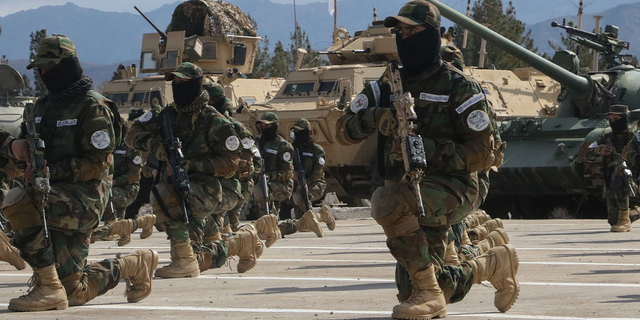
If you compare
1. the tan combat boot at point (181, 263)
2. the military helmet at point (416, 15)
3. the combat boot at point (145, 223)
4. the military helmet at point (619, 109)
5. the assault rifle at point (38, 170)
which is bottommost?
the combat boot at point (145, 223)

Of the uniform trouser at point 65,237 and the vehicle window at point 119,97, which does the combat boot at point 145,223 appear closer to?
the uniform trouser at point 65,237

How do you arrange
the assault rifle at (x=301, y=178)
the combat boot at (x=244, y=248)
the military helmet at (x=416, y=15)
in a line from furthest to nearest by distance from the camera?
1. the assault rifle at (x=301, y=178)
2. the combat boot at (x=244, y=248)
3. the military helmet at (x=416, y=15)

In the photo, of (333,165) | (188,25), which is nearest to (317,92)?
(333,165)

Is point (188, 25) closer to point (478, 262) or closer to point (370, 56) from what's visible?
point (370, 56)

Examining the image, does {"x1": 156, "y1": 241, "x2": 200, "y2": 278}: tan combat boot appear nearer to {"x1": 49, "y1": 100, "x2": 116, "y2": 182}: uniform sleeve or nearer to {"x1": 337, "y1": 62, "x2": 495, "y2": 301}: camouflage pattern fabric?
{"x1": 49, "y1": 100, "x2": 116, "y2": 182}: uniform sleeve

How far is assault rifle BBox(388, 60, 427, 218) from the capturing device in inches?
260

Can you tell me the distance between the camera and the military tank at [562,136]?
20500 millimetres

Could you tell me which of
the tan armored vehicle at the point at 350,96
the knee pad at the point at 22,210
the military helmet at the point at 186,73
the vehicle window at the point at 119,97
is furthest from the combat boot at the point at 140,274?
the vehicle window at the point at 119,97

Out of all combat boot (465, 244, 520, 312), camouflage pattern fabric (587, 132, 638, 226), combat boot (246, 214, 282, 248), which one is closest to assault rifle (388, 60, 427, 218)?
combat boot (465, 244, 520, 312)

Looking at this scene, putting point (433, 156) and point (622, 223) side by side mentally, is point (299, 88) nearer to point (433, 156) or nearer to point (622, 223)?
point (622, 223)

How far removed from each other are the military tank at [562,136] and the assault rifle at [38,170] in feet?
41.5

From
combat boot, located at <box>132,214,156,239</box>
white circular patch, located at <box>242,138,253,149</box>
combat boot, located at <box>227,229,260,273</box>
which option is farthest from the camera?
combat boot, located at <box>132,214,156,239</box>

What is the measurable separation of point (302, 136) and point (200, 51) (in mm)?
9938

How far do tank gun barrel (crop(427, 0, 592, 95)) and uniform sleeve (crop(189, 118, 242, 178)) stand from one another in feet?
33.1
